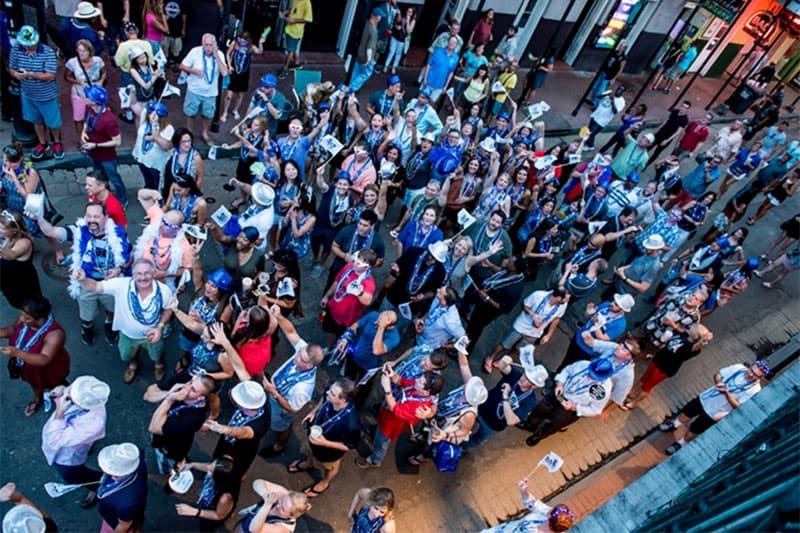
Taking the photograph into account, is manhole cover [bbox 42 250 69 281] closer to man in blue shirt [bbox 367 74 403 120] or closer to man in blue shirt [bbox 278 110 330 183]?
man in blue shirt [bbox 278 110 330 183]

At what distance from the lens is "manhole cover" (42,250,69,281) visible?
700cm

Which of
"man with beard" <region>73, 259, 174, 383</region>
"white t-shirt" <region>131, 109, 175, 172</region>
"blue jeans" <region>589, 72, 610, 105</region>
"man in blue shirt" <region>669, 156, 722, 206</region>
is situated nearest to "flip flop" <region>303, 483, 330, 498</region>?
"man with beard" <region>73, 259, 174, 383</region>

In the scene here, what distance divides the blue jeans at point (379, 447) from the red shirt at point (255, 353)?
4.72 feet

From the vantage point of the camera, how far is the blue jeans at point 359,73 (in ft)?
38.0

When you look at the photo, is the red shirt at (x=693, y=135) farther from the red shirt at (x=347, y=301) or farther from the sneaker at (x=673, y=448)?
the red shirt at (x=347, y=301)

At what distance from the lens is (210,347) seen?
514cm

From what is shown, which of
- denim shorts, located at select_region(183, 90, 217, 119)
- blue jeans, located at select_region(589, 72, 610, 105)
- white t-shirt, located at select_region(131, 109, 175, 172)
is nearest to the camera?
white t-shirt, located at select_region(131, 109, 175, 172)

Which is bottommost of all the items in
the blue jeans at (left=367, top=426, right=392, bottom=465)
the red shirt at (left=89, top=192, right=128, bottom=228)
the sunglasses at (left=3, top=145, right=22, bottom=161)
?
the blue jeans at (left=367, top=426, right=392, bottom=465)

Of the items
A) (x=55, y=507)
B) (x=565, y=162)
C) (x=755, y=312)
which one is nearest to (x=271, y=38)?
(x=565, y=162)

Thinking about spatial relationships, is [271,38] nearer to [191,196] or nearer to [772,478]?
[191,196]

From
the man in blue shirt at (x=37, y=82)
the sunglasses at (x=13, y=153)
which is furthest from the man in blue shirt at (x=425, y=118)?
the sunglasses at (x=13, y=153)

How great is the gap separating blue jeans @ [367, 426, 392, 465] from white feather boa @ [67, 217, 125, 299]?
319 centimetres

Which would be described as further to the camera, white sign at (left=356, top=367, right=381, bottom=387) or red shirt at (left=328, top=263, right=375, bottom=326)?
red shirt at (left=328, top=263, right=375, bottom=326)

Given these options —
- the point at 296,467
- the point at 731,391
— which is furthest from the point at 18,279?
the point at 731,391
